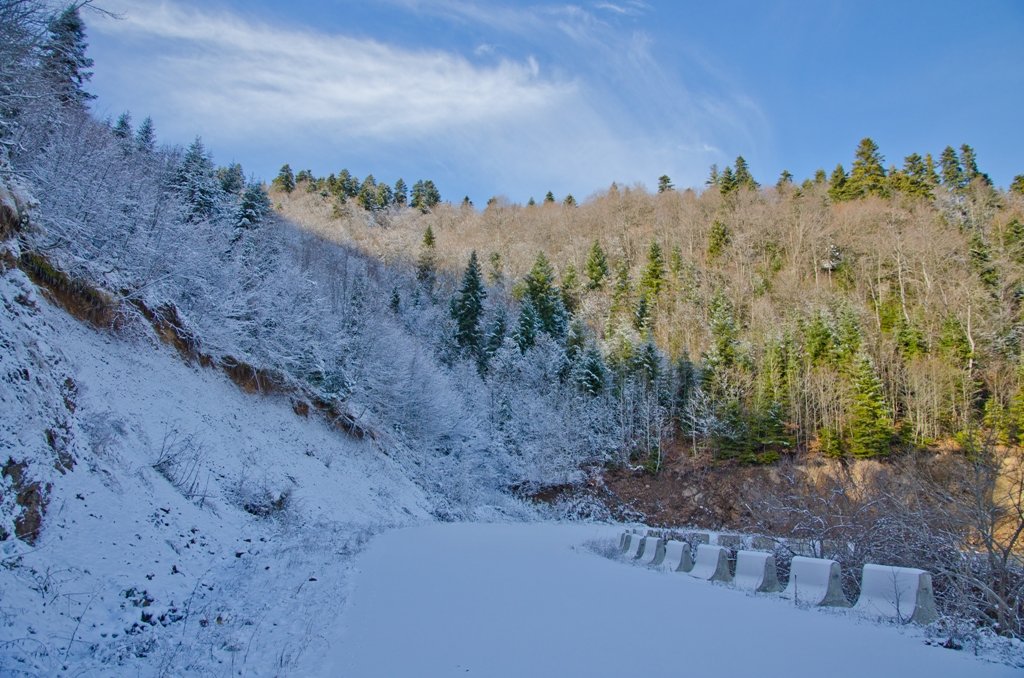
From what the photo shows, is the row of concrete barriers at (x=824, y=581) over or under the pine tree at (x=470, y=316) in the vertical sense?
under

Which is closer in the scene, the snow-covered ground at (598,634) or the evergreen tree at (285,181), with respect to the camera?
the snow-covered ground at (598,634)

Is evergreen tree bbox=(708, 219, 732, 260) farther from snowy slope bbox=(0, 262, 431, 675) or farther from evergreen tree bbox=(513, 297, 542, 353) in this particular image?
snowy slope bbox=(0, 262, 431, 675)

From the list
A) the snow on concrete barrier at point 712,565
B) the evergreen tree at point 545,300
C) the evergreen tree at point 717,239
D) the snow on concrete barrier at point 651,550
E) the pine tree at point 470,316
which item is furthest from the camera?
the evergreen tree at point 717,239

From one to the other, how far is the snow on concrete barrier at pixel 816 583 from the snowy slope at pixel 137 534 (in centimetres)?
568

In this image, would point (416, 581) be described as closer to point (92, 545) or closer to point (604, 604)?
point (604, 604)

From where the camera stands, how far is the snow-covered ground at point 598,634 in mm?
4285

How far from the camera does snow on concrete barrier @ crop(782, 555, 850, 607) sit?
22.5 ft

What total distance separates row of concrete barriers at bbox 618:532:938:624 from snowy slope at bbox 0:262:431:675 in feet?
18.6

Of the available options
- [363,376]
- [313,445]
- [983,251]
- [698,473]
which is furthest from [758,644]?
[983,251]

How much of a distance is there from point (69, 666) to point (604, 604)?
5118 mm

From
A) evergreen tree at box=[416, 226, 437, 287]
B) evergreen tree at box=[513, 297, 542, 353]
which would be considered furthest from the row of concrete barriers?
evergreen tree at box=[416, 226, 437, 287]

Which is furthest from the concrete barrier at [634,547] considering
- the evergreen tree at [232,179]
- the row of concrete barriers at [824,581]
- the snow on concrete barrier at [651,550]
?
the evergreen tree at [232,179]

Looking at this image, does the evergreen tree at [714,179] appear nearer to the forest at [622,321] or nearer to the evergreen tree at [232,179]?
the forest at [622,321]

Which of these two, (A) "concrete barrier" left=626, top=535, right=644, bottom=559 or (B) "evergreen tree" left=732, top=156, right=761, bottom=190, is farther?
(B) "evergreen tree" left=732, top=156, right=761, bottom=190
